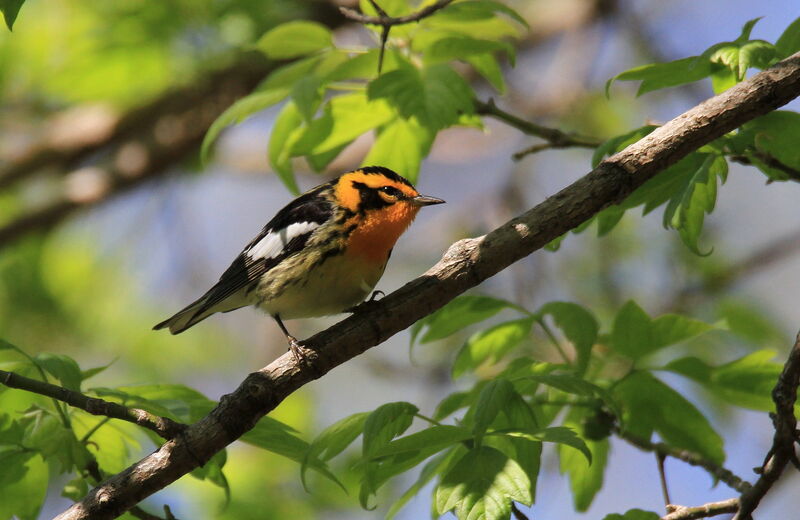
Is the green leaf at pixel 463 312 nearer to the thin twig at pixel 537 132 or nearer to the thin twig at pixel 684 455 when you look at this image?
the thin twig at pixel 684 455

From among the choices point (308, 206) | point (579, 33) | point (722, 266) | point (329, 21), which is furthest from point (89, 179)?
point (722, 266)

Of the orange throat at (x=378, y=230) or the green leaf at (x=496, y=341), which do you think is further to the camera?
the orange throat at (x=378, y=230)

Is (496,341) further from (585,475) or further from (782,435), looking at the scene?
(782,435)

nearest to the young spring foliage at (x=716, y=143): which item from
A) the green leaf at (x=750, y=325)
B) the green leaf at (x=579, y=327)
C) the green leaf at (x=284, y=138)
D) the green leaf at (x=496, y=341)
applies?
the green leaf at (x=579, y=327)

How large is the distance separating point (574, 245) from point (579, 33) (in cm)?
180

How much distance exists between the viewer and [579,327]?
270 centimetres

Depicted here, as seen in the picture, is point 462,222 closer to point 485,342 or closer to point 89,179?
point 89,179

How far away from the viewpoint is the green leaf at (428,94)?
2826mm

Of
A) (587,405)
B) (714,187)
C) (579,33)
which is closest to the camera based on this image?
(714,187)

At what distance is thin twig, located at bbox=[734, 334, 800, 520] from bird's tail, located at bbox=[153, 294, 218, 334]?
2.55m

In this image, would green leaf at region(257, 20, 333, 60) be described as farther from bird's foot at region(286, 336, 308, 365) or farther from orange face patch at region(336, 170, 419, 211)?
bird's foot at region(286, 336, 308, 365)

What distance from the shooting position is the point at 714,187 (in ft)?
7.91

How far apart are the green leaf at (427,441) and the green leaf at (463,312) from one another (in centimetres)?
68

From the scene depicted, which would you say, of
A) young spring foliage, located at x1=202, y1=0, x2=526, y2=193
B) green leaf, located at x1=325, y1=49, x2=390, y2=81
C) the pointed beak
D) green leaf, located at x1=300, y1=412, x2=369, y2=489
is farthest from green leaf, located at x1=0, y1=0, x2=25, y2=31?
the pointed beak
